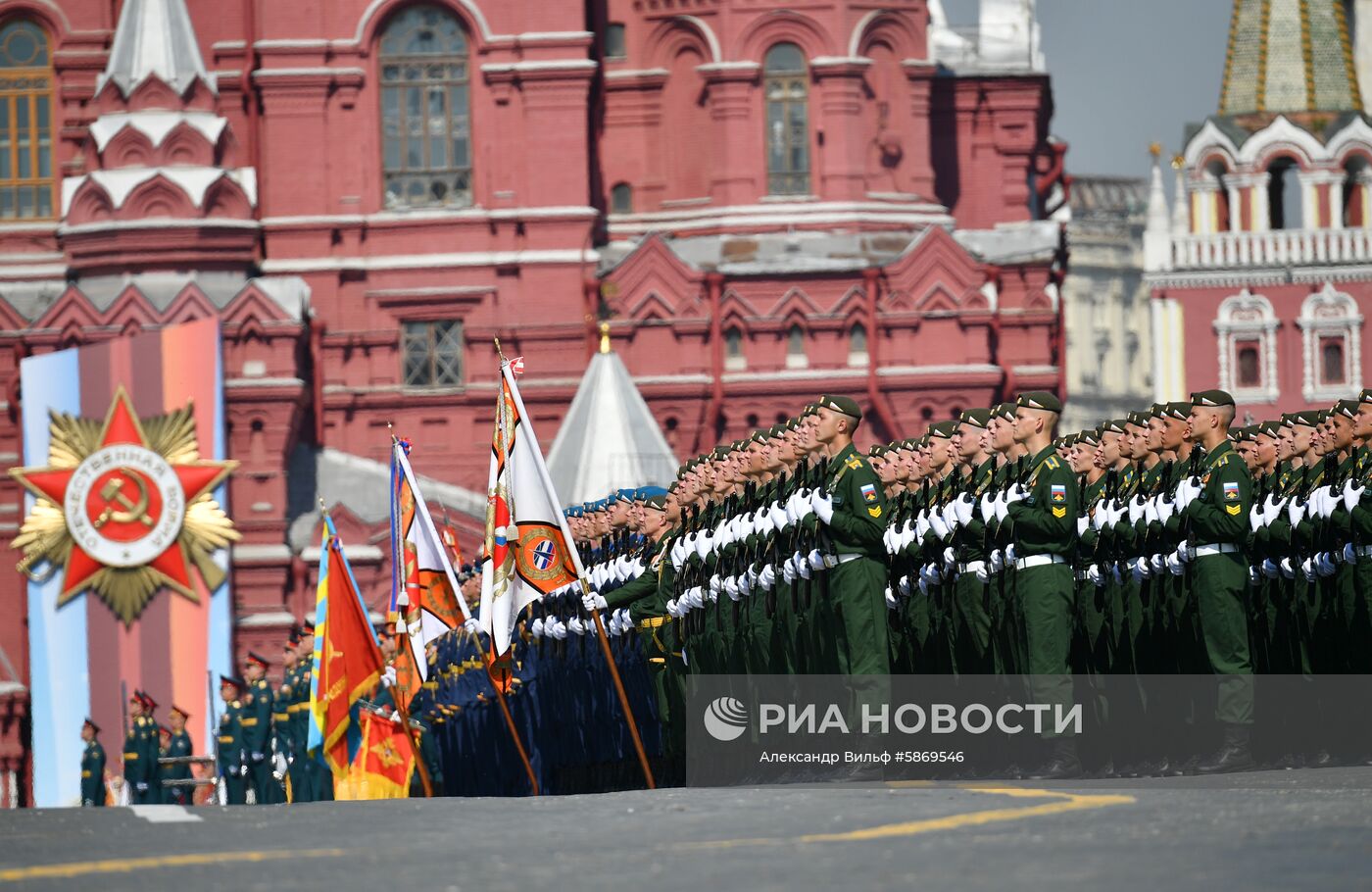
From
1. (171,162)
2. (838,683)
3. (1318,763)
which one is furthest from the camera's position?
(171,162)

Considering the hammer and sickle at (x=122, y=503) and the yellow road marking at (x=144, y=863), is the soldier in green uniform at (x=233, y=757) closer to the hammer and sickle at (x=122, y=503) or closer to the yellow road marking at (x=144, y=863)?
the hammer and sickle at (x=122, y=503)

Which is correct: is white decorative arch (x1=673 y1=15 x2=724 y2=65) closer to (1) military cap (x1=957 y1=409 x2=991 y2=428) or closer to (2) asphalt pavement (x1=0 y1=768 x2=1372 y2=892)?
(1) military cap (x1=957 y1=409 x2=991 y2=428)

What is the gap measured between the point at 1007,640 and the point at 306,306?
903 inches

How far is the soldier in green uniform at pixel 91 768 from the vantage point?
3044 centimetres

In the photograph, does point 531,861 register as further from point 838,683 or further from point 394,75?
point 394,75

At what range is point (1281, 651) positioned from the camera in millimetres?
12344

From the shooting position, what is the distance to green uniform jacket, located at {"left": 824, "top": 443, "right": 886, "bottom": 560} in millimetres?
11836

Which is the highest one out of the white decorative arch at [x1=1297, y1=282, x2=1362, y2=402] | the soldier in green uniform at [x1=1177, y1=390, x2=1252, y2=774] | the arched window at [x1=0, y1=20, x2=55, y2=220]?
the arched window at [x1=0, y1=20, x2=55, y2=220]

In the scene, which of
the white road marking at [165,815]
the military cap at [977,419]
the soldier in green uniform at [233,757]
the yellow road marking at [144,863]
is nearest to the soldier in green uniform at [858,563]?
the military cap at [977,419]

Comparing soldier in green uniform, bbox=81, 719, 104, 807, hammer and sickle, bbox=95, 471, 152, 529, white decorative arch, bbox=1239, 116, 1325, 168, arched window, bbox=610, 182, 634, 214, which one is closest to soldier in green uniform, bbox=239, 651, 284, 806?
soldier in green uniform, bbox=81, 719, 104, 807

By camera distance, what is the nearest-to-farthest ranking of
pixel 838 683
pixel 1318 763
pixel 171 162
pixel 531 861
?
pixel 531 861 < pixel 1318 763 < pixel 838 683 < pixel 171 162

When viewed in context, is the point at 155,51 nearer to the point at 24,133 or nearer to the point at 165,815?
the point at 24,133

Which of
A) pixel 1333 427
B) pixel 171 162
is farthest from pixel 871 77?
pixel 1333 427

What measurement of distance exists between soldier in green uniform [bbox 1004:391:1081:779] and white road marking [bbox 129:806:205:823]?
3377 mm
